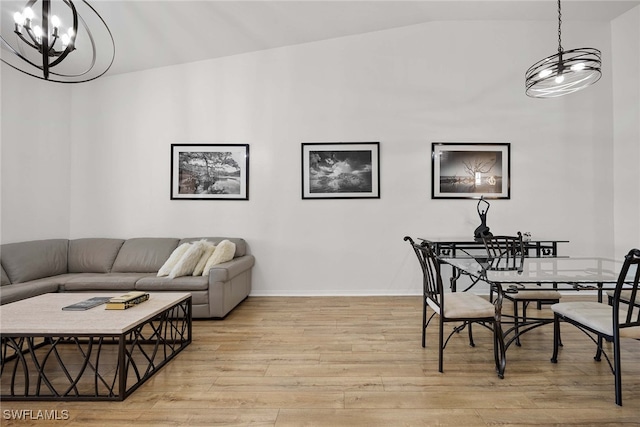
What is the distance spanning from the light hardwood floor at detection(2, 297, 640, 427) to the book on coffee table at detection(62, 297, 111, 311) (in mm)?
675

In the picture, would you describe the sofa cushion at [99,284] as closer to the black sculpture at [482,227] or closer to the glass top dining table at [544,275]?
the glass top dining table at [544,275]

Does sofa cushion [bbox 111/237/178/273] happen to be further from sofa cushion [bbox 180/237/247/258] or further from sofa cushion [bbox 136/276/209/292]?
sofa cushion [bbox 136/276/209/292]

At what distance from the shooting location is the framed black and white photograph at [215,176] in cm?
504

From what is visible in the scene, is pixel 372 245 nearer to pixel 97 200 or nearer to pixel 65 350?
pixel 65 350

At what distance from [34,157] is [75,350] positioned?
111 inches

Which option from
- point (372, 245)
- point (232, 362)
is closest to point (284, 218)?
point (372, 245)

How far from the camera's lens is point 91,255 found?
4586mm

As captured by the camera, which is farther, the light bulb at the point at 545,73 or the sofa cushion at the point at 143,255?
the sofa cushion at the point at 143,255

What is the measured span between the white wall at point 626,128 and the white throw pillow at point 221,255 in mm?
5194

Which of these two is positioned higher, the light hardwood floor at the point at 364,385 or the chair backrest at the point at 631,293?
the chair backrest at the point at 631,293

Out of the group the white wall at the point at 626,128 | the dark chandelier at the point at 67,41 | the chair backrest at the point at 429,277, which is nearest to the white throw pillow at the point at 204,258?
the dark chandelier at the point at 67,41

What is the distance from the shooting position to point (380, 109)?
5.02 metres

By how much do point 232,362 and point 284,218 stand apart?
2569 millimetres

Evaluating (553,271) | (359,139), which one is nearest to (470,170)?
(359,139)
